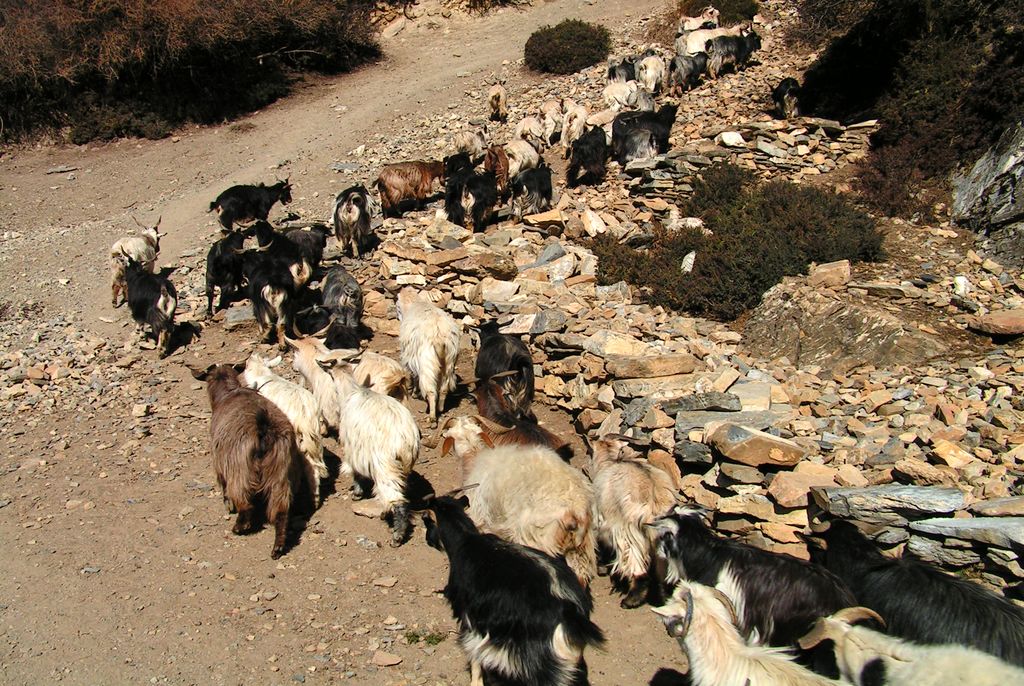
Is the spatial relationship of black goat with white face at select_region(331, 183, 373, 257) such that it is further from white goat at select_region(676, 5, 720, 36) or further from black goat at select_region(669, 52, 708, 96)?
white goat at select_region(676, 5, 720, 36)

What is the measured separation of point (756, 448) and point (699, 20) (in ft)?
61.1

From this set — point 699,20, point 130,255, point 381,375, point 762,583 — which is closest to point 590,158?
point 381,375

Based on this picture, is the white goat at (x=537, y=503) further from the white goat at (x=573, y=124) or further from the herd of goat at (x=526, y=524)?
the white goat at (x=573, y=124)

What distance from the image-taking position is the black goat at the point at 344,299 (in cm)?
939

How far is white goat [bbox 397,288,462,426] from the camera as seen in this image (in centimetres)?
781

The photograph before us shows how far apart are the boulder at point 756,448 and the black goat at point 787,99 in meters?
11.1

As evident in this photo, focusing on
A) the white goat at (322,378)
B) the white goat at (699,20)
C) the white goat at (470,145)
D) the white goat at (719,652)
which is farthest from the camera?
the white goat at (699,20)

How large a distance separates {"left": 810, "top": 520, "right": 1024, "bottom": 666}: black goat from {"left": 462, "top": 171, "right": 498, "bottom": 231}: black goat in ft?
27.5

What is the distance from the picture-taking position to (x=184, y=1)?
18719mm

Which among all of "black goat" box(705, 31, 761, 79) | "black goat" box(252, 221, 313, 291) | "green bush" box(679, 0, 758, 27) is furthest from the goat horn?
"green bush" box(679, 0, 758, 27)

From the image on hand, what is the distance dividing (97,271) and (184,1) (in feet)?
32.9

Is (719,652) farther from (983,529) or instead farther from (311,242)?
(311,242)

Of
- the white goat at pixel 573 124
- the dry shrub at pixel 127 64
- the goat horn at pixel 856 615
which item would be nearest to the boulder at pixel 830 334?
the goat horn at pixel 856 615

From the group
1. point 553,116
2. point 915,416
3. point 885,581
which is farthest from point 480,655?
point 553,116
